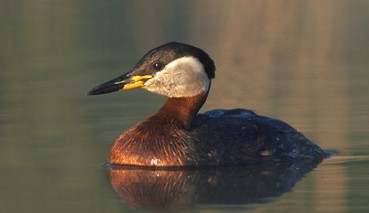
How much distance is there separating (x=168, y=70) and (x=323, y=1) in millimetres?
10403

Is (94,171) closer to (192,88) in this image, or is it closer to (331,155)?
(192,88)

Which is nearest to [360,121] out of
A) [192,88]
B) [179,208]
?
[192,88]

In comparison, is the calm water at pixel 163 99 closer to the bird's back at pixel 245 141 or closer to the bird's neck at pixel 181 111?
the bird's back at pixel 245 141

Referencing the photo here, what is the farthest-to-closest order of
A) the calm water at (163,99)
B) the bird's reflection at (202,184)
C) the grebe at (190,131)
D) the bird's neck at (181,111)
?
1. the bird's neck at (181,111)
2. the grebe at (190,131)
3. the calm water at (163,99)
4. the bird's reflection at (202,184)

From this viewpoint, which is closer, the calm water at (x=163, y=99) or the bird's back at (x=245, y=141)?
the calm water at (x=163, y=99)

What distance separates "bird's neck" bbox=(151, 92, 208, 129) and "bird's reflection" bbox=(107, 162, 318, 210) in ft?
2.10

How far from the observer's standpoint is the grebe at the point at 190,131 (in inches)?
471

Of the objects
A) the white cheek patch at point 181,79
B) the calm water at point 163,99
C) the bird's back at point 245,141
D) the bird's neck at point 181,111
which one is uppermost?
the white cheek patch at point 181,79

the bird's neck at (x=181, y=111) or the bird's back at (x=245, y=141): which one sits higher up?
the bird's neck at (x=181, y=111)

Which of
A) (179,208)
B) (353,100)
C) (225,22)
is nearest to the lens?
(179,208)

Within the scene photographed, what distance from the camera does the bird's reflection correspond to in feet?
34.1

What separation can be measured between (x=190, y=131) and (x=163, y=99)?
357 cm

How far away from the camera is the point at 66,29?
22.2 m

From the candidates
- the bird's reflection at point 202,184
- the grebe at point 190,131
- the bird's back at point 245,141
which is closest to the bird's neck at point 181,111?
the grebe at point 190,131
